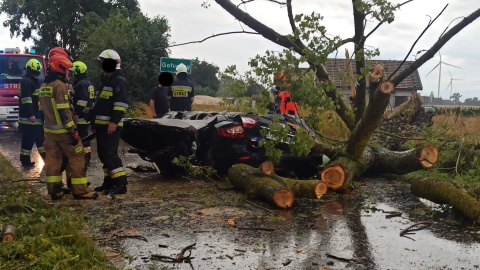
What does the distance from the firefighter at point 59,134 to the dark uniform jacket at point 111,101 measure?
14.2 inches

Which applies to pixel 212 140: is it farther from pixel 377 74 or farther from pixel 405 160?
pixel 405 160

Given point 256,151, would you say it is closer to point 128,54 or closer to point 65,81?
point 65,81

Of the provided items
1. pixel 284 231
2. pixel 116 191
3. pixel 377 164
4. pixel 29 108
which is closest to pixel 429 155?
pixel 377 164

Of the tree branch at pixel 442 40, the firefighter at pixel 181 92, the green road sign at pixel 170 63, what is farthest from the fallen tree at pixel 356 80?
the green road sign at pixel 170 63

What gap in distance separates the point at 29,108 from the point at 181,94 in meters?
2.94

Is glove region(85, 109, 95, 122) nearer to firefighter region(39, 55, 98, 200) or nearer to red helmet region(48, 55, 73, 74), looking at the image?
firefighter region(39, 55, 98, 200)

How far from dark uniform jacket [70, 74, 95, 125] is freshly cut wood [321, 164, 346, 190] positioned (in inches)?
140

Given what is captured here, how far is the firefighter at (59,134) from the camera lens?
Result: 6.52 meters

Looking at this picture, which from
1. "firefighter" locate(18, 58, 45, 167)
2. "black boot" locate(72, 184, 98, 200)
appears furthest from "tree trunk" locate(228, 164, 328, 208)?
"firefighter" locate(18, 58, 45, 167)

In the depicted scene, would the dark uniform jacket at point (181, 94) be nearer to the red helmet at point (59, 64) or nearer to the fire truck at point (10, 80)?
the red helmet at point (59, 64)

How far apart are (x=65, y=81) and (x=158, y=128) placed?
1.50 meters

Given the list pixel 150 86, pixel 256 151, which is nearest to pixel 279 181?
pixel 256 151

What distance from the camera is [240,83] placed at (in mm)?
7488

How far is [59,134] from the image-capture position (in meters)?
6.61
